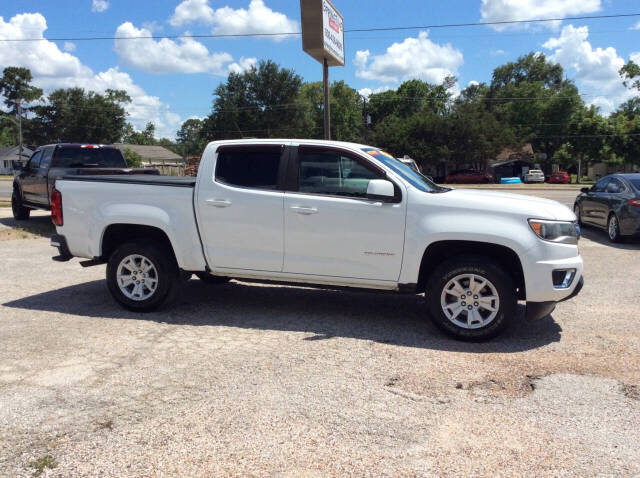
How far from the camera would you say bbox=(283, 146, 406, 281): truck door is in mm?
5336

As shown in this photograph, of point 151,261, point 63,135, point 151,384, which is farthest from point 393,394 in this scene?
point 63,135

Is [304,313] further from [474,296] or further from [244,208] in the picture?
[474,296]

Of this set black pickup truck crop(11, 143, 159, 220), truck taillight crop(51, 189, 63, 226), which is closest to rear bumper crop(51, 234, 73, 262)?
truck taillight crop(51, 189, 63, 226)

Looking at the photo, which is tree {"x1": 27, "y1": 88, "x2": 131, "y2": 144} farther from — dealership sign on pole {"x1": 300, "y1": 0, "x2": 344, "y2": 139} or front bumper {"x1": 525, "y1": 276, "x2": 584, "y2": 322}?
front bumper {"x1": 525, "y1": 276, "x2": 584, "y2": 322}

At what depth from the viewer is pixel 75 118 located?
7050 cm

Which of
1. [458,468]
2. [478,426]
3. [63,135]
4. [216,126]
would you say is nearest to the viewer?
[458,468]

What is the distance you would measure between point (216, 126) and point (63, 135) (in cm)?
2392

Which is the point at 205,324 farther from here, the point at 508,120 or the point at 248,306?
→ the point at 508,120

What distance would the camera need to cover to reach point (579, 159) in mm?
64125

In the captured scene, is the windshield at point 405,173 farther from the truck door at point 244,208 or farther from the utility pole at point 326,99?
the utility pole at point 326,99

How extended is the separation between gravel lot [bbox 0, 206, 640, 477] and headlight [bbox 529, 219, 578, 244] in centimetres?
99

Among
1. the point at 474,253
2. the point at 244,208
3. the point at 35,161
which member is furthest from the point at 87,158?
the point at 474,253

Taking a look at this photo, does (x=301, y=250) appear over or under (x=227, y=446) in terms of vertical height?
over

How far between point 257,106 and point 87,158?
165ft
